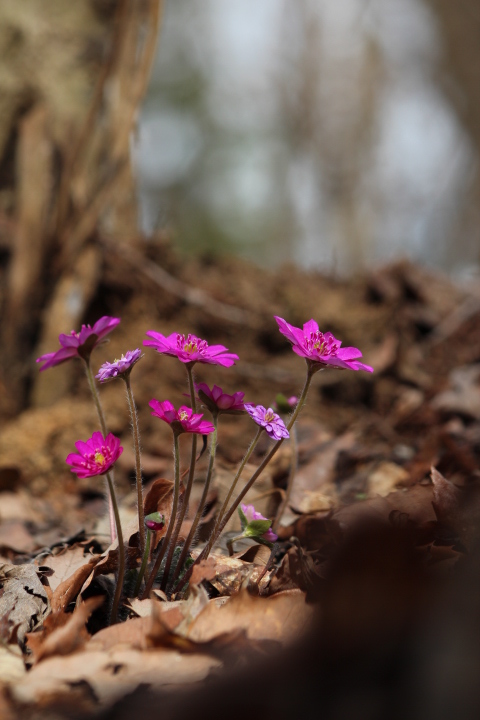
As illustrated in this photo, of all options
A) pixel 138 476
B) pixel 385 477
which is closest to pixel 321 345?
pixel 138 476

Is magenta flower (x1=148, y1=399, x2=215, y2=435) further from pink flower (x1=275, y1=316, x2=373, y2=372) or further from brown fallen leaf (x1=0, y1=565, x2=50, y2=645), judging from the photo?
brown fallen leaf (x1=0, y1=565, x2=50, y2=645)

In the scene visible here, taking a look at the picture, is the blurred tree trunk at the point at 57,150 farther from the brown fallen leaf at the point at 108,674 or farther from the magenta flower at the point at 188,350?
the brown fallen leaf at the point at 108,674

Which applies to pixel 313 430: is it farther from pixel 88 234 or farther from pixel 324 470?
pixel 88 234

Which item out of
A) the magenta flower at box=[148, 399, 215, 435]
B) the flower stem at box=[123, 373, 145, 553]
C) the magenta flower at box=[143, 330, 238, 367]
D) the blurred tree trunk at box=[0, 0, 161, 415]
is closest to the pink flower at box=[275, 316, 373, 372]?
the magenta flower at box=[143, 330, 238, 367]

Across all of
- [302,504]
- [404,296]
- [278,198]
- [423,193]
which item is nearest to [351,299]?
[404,296]

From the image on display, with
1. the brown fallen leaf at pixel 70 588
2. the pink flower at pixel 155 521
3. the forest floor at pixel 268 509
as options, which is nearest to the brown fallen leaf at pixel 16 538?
the forest floor at pixel 268 509

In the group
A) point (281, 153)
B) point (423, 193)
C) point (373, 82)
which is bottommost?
point (281, 153)
